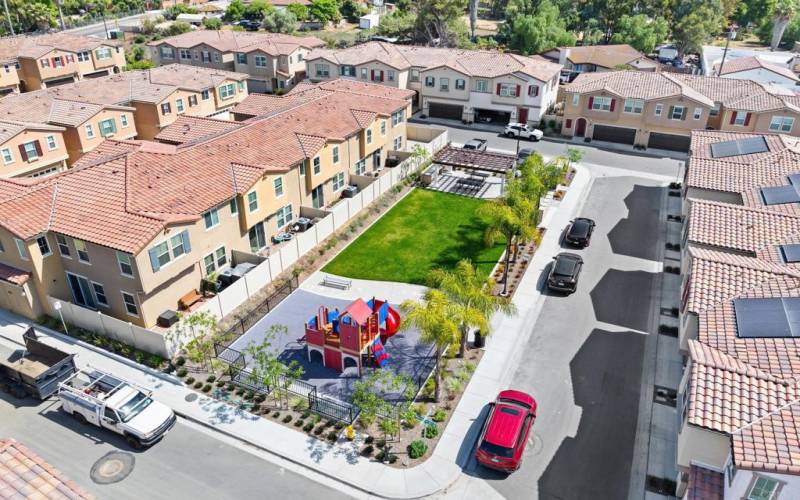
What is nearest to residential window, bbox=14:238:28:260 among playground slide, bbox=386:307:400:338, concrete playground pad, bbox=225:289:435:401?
concrete playground pad, bbox=225:289:435:401

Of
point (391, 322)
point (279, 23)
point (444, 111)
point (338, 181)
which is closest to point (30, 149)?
point (338, 181)

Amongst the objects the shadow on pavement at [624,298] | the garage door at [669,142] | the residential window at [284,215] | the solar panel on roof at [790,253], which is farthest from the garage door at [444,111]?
the solar panel on roof at [790,253]

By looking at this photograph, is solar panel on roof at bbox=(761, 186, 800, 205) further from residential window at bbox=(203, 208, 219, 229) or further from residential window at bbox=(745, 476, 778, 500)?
residential window at bbox=(203, 208, 219, 229)

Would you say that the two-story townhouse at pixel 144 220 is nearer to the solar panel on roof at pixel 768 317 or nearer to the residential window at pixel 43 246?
the residential window at pixel 43 246

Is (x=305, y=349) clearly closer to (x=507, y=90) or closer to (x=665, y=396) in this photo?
(x=665, y=396)

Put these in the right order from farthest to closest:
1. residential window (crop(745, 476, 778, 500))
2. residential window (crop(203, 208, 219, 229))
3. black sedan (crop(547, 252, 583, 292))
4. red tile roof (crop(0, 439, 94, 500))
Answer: black sedan (crop(547, 252, 583, 292)) → residential window (crop(203, 208, 219, 229)) → residential window (crop(745, 476, 778, 500)) → red tile roof (crop(0, 439, 94, 500))

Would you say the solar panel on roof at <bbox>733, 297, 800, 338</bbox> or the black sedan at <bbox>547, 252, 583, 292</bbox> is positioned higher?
the solar panel on roof at <bbox>733, 297, 800, 338</bbox>
